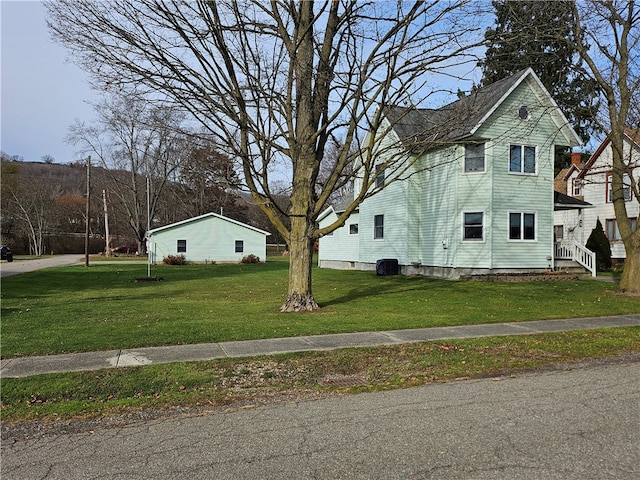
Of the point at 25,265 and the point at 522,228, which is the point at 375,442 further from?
the point at 25,265

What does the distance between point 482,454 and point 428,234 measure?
19.6 m

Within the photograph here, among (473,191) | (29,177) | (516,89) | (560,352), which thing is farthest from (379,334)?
(29,177)

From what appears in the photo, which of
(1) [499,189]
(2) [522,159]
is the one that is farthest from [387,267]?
(2) [522,159]

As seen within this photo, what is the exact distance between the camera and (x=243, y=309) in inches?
480

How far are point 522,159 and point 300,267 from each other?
46.9ft

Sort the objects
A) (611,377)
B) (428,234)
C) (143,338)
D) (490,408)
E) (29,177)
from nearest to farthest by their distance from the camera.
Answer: (490,408), (611,377), (143,338), (428,234), (29,177)

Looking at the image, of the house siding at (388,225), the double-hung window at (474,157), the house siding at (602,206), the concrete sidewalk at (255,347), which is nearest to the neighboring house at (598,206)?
the house siding at (602,206)

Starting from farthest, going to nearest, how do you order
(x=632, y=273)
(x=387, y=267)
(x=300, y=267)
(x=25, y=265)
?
(x=25, y=265) < (x=387, y=267) < (x=632, y=273) < (x=300, y=267)

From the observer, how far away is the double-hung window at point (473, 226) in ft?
68.5

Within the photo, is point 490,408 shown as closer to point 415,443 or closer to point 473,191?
point 415,443

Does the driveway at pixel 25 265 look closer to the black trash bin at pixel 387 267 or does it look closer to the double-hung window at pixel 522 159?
the black trash bin at pixel 387 267

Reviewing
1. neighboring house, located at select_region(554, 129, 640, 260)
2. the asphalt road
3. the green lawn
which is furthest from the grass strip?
neighboring house, located at select_region(554, 129, 640, 260)

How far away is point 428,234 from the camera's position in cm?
2305

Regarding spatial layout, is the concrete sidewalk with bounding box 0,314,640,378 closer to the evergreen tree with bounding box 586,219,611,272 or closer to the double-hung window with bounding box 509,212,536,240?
the double-hung window with bounding box 509,212,536,240
